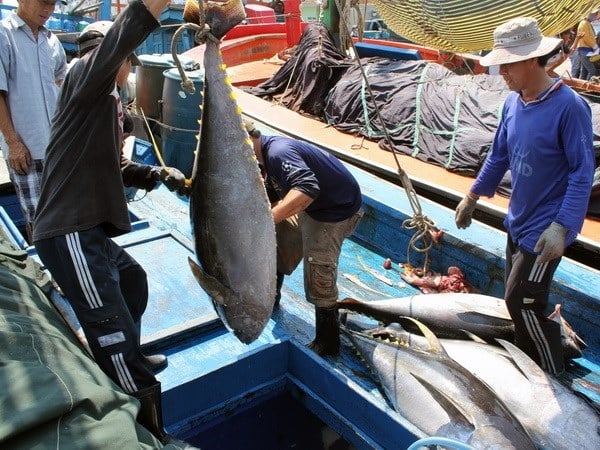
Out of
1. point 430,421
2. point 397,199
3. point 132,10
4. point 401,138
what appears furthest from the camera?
point 401,138

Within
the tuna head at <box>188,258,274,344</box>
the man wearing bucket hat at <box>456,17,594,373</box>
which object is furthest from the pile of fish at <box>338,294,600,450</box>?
the tuna head at <box>188,258,274,344</box>

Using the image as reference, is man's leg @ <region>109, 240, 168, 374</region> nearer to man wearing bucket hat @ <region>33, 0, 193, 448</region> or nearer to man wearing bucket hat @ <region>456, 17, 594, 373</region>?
man wearing bucket hat @ <region>33, 0, 193, 448</region>

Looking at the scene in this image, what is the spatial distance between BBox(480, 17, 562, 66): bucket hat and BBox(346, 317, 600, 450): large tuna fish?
5.14 ft

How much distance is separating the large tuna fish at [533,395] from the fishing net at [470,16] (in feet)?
5.71

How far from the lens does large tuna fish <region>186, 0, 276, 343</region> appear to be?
2271mm

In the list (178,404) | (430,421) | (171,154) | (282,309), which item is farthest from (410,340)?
(171,154)

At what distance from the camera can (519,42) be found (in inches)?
103

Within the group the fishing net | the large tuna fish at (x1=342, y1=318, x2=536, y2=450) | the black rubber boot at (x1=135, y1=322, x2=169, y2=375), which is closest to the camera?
the large tuna fish at (x1=342, y1=318, x2=536, y2=450)

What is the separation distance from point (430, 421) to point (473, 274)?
5.63 ft

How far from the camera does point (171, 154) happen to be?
20.0 ft

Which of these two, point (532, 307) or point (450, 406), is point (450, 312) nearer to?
point (532, 307)

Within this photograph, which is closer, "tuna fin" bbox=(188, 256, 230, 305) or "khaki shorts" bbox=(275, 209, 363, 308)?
"tuna fin" bbox=(188, 256, 230, 305)

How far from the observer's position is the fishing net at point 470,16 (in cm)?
263

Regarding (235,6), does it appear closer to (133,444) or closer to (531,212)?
(133,444)
